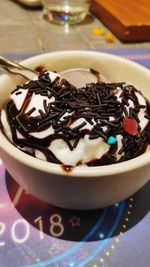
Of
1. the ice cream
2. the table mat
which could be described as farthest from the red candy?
the table mat

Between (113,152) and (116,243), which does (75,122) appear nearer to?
(113,152)

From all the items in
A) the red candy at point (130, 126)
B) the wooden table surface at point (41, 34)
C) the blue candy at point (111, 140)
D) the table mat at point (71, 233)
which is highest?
the red candy at point (130, 126)

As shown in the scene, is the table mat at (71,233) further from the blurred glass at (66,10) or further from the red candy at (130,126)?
the blurred glass at (66,10)

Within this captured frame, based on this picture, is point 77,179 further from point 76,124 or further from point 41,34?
point 41,34

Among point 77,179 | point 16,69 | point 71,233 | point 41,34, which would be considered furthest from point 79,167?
point 41,34

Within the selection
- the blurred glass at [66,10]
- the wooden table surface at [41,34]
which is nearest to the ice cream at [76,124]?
the wooden table surface at [41,34]

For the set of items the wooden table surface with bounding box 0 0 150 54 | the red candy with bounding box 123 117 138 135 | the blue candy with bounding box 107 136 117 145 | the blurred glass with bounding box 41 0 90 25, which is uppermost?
the red candy with bounding box 123 117 138 135

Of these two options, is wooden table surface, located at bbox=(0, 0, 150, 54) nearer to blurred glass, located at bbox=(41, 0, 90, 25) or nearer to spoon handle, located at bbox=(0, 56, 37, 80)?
blurred glass, located at bbox=(41, 0, 90, 25)
